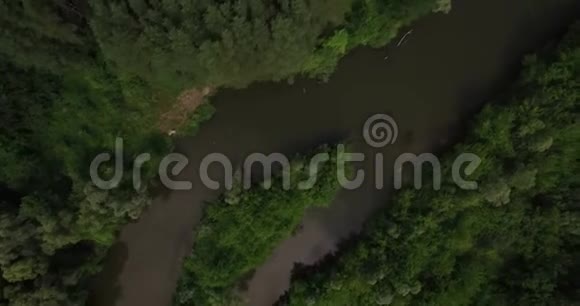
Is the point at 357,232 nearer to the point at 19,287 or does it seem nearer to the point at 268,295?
the point at 268,295

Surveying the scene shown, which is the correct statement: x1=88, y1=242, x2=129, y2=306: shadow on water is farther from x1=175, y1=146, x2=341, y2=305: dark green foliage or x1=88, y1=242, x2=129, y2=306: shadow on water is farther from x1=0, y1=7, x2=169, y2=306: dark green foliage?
x1=175, y1=146, x2=341, y2=305: dark green foliage

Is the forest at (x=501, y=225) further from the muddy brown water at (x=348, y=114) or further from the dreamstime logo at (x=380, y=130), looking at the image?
the dreamstime logo at (x=380, y=130)

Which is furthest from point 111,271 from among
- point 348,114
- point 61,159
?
point 348,114

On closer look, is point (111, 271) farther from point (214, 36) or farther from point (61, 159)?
point (214, 36)
